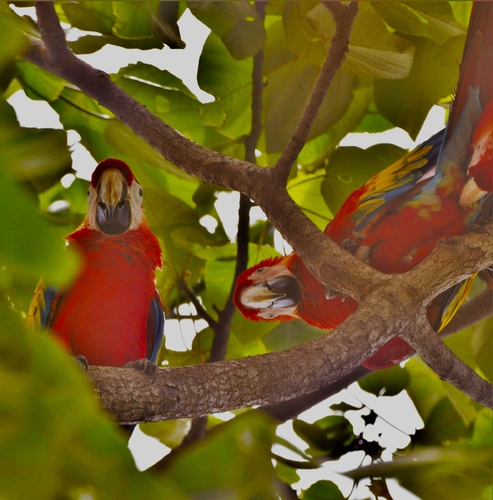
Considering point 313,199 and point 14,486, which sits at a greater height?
point 313,199

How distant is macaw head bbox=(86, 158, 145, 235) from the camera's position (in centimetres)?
40

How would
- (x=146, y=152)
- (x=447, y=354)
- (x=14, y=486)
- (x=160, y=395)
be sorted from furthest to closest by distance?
(x=146, y=152) < (x=447, y=354) < (x=160, y=395) < (x=14, y=486)

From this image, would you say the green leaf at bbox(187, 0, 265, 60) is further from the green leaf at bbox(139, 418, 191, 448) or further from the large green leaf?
the green leaf at bbox(139, 418, 191, 448)

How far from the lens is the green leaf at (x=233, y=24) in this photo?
46cm

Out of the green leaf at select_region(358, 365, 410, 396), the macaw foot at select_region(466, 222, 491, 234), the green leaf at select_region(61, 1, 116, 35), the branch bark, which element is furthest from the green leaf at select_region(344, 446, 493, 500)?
the green leaf at select_region(61, 1, 116, 35)

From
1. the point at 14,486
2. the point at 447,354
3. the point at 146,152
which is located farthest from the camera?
the point at 146,152

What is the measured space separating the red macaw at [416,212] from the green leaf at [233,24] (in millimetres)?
145

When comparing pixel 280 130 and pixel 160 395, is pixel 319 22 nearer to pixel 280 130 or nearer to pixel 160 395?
pixel 280 130

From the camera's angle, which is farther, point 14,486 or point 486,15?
point 486,15

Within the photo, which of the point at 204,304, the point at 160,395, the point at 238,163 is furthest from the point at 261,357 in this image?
the point at 204,304

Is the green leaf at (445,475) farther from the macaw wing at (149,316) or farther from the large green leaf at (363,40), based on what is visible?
the large green leaf at (363,40)

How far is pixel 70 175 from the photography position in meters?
0.53

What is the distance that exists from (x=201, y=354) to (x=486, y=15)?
34 centimetres

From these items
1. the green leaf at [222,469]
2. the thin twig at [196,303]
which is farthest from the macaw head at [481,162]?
the green leaf at [222,469]
